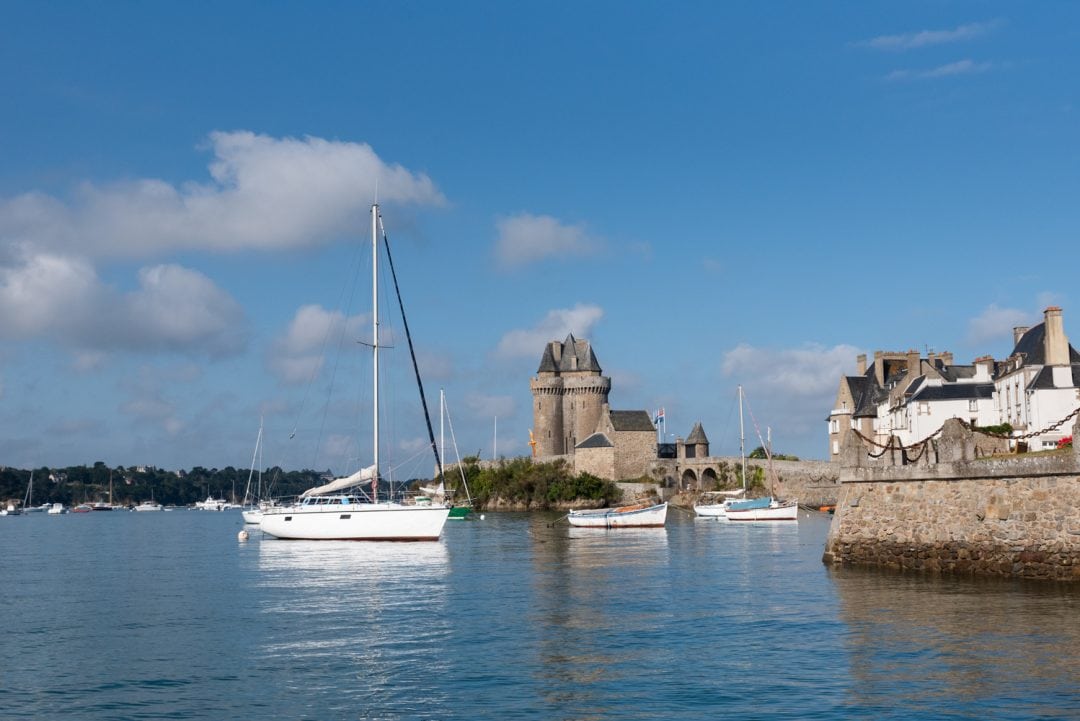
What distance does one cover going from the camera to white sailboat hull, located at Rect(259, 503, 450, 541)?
155 ft

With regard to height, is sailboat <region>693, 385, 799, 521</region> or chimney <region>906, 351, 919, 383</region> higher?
chimney <region>906, 351, 919, 383</region>

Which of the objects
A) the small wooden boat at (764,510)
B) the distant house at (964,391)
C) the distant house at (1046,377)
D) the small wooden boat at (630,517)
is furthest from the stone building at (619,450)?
the distant house at (1046,377)

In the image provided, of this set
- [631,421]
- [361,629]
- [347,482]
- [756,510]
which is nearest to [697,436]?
[631,421]

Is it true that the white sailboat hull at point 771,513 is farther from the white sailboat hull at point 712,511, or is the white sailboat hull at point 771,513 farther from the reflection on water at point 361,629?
the reflection on water at point 361,629

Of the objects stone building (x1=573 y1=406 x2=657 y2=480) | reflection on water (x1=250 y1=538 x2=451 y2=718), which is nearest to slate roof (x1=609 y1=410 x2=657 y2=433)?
stone building (x1=573 y1=406 x2=657 y2=480)

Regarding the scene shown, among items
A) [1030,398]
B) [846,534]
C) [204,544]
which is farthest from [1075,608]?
[204,544]

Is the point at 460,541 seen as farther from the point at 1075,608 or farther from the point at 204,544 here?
the point at 1075,608

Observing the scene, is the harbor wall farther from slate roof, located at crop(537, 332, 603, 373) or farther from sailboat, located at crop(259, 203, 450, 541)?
slate roof, located at crop(537, 332, 603, 373)

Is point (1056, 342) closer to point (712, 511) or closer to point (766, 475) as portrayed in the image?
point (712, 511)

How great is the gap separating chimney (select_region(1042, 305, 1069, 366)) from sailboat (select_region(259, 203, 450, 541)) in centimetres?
3064

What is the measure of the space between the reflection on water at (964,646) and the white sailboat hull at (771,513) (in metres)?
46.1

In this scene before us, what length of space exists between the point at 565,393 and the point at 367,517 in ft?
216

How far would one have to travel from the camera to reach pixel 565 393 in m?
112

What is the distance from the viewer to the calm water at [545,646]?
15.2 m
